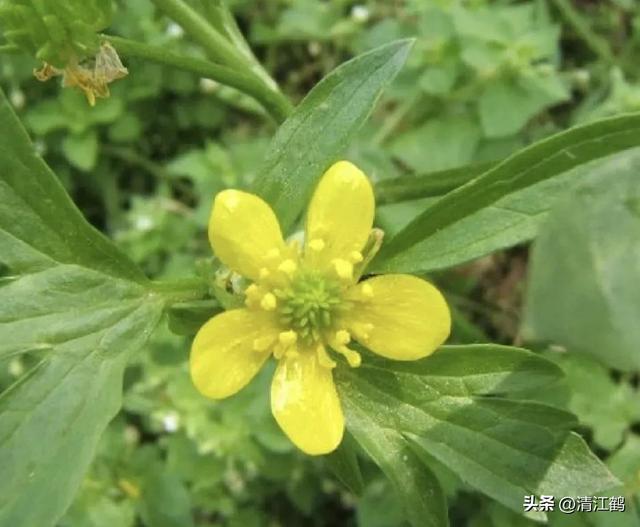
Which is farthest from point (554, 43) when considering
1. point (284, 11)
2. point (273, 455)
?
point (273, 455)

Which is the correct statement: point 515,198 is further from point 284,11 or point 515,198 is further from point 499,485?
point 284,11

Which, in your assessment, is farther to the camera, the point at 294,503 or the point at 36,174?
the point at 294,503

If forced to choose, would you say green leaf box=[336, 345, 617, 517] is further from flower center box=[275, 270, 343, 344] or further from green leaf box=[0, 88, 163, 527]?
green leaf box=[0, 88, 163, 527]

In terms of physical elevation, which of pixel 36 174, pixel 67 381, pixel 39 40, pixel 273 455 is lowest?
pixel 273 455

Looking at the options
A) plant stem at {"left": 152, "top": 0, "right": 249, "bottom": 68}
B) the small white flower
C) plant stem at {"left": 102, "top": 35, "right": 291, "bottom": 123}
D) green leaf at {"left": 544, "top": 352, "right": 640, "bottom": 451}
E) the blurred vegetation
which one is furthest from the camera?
the small white flower

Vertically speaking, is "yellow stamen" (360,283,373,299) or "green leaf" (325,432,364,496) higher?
"yellow stamen" (360,283,373,299)

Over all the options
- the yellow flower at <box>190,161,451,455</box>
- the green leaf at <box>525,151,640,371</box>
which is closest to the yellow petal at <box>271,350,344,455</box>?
the yellow flower at <box>190,161,451,455</box>
